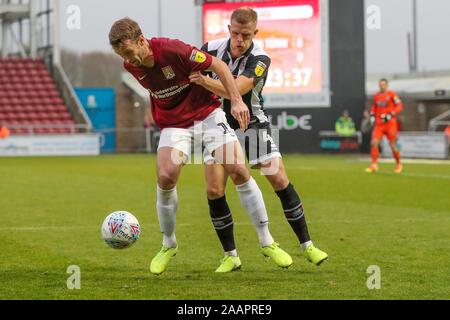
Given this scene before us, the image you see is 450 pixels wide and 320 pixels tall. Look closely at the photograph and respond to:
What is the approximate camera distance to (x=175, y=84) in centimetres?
715

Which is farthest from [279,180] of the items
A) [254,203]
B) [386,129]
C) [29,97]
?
[29,97]

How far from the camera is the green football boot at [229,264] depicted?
23.8 feet

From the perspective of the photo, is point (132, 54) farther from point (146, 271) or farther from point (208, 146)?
point (146, 271)

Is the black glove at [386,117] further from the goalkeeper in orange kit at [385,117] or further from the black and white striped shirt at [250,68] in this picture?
the black and white striped shirt at [250,68]

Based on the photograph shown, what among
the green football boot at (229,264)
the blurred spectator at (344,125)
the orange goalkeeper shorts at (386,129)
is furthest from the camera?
the blurred spectator at (344,125)

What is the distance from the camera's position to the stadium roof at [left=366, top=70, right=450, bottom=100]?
4291 cm

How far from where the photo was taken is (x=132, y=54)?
22.1 feet

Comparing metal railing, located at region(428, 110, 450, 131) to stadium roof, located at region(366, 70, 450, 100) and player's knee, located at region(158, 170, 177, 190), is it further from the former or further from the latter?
player's knee, located at region(158, 170, 177, 190)

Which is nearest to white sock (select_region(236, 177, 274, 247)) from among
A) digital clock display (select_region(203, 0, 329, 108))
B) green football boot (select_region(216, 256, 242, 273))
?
green football boot (select_region(216, 256, 242, 273))

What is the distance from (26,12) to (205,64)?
34795 mm

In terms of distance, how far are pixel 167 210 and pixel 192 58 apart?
1.27 metres

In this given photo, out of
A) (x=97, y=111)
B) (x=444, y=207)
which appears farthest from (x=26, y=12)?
(x=444, y=207)

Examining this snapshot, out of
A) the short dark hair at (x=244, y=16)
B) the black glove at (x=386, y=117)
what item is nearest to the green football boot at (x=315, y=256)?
the short dark hair at (x=244, y=16)

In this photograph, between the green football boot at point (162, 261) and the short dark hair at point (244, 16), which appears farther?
the short dark hair at point (244, 16)
